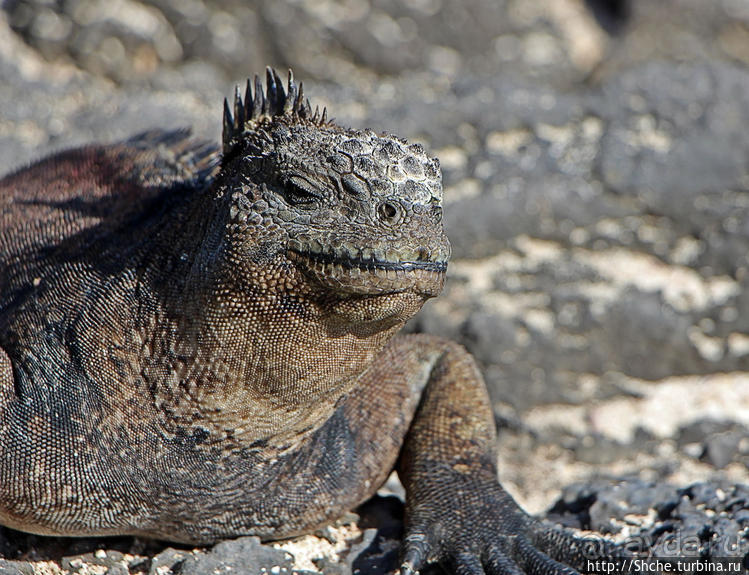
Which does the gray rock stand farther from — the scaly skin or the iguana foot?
the iguana foot

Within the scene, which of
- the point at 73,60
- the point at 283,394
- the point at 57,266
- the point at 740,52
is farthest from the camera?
the point at 740,52

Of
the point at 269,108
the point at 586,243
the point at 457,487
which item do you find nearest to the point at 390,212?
the point at 269,108

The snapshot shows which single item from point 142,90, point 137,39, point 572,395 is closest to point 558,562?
point 572,395

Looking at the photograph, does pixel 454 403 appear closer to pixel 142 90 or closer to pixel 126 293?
pixel 126 293

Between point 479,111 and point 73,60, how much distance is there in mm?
3581

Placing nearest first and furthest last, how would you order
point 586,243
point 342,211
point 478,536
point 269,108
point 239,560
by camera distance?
point 342,211 → point 269,108 → point 239,560 → point 478,536 → point 586,243

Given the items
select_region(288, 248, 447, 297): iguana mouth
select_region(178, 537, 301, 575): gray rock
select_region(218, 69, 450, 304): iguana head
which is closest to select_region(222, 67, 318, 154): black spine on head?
select_region(218, 69, 450, 304): iguana head

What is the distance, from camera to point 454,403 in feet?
11.9

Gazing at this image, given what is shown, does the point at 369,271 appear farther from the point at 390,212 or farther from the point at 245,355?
the point at 245,355

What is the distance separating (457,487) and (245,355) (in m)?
1.17

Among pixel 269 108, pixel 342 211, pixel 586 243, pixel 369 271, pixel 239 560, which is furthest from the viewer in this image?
pixel 586 243

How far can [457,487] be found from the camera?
3426mm

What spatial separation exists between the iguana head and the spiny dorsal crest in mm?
129

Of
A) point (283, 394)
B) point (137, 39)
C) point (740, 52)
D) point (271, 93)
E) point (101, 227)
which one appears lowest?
point (283, 394)
